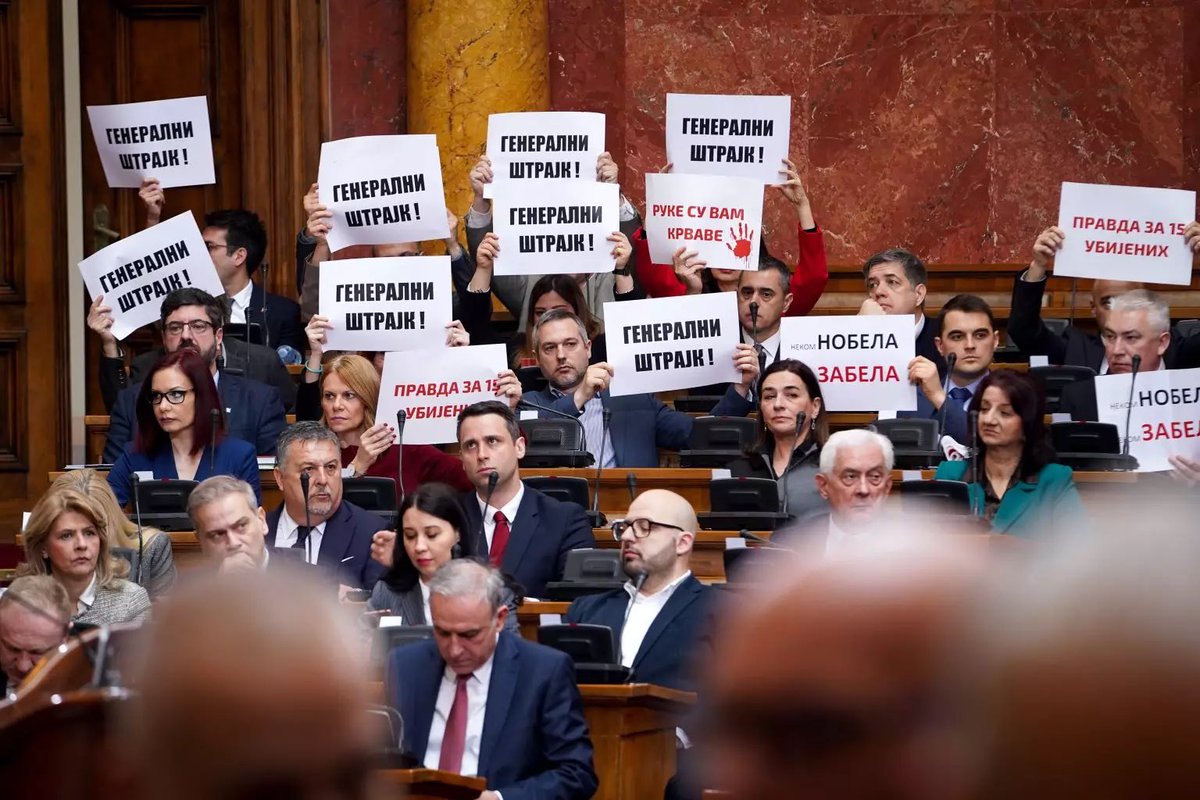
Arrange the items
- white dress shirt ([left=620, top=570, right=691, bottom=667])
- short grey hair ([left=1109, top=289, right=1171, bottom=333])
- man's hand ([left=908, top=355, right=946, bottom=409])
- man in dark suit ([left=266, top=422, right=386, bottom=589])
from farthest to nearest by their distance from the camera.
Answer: short grey hair ([left=1109, top=289, right=1171, bottom=333])
man's hand ([left=908, top=355, right=946, bottom=409])
man in dark suit ([left=266, top=422, right=386, bottom=589])
white dress shirt ([left=620, top=570, right=691, bottom=667])

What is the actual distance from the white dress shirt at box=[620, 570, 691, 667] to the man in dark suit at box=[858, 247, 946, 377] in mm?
2676

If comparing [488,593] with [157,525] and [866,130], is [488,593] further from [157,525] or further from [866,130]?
[866,130]

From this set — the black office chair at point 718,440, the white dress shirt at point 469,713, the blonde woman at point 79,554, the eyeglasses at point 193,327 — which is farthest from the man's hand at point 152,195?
the white dress shirt at point 469,713

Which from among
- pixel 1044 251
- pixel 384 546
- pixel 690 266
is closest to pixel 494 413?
pixel 384 546

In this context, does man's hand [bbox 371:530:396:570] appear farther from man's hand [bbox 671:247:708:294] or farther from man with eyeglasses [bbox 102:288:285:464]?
man's hand [bbox 671:247:708:294]

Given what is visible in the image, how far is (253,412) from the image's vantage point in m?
7.68

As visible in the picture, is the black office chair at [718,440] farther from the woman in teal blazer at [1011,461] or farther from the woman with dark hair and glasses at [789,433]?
the woman in teal blazer at [1011,461]

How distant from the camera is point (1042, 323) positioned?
28.6 feet

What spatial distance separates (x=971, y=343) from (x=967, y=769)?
22.6 ft

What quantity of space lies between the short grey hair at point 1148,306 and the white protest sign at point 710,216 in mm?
1575

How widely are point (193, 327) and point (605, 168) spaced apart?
82.4 inches

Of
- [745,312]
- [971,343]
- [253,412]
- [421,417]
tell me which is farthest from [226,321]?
[971,343]

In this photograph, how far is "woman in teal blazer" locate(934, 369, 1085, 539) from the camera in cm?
620

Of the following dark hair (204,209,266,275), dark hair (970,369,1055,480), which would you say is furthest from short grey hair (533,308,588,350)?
dark hair (970,369,1055,480)
